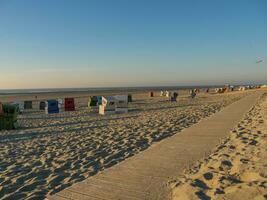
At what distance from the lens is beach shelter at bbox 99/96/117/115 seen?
20.1 metres

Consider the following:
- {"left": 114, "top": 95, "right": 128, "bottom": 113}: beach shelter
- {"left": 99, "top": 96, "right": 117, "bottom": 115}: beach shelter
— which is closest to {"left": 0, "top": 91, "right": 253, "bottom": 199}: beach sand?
{"left": 99, "top": 96, "right": 117, "bottom": 115}: beach shelter

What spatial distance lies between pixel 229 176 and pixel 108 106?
15523 mm

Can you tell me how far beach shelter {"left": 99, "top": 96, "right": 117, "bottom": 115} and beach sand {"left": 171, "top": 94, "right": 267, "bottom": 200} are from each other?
42.5 feet

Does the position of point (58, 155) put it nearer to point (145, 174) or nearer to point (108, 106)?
point (145, 174)

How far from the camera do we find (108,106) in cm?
2033

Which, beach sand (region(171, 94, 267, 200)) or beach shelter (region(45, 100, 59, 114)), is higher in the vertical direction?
beach sand (region(171, 94, 267, 200))

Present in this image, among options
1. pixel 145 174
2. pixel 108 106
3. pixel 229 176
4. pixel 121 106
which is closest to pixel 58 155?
pixel 145 174

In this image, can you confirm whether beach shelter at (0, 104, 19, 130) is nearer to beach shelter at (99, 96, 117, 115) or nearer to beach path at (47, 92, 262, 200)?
beach shelter at (99, 96, 117, 115)

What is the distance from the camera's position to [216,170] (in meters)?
5.60

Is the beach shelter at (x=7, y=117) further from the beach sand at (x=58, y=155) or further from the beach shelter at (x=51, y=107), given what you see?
the beach shelter at (x=51, y=107)

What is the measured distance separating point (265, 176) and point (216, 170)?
0.93 m

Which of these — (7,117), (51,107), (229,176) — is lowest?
(51,107)

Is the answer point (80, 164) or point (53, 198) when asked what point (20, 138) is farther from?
point (53, 198)

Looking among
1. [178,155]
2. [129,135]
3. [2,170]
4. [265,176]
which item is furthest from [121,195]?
[129,135]
